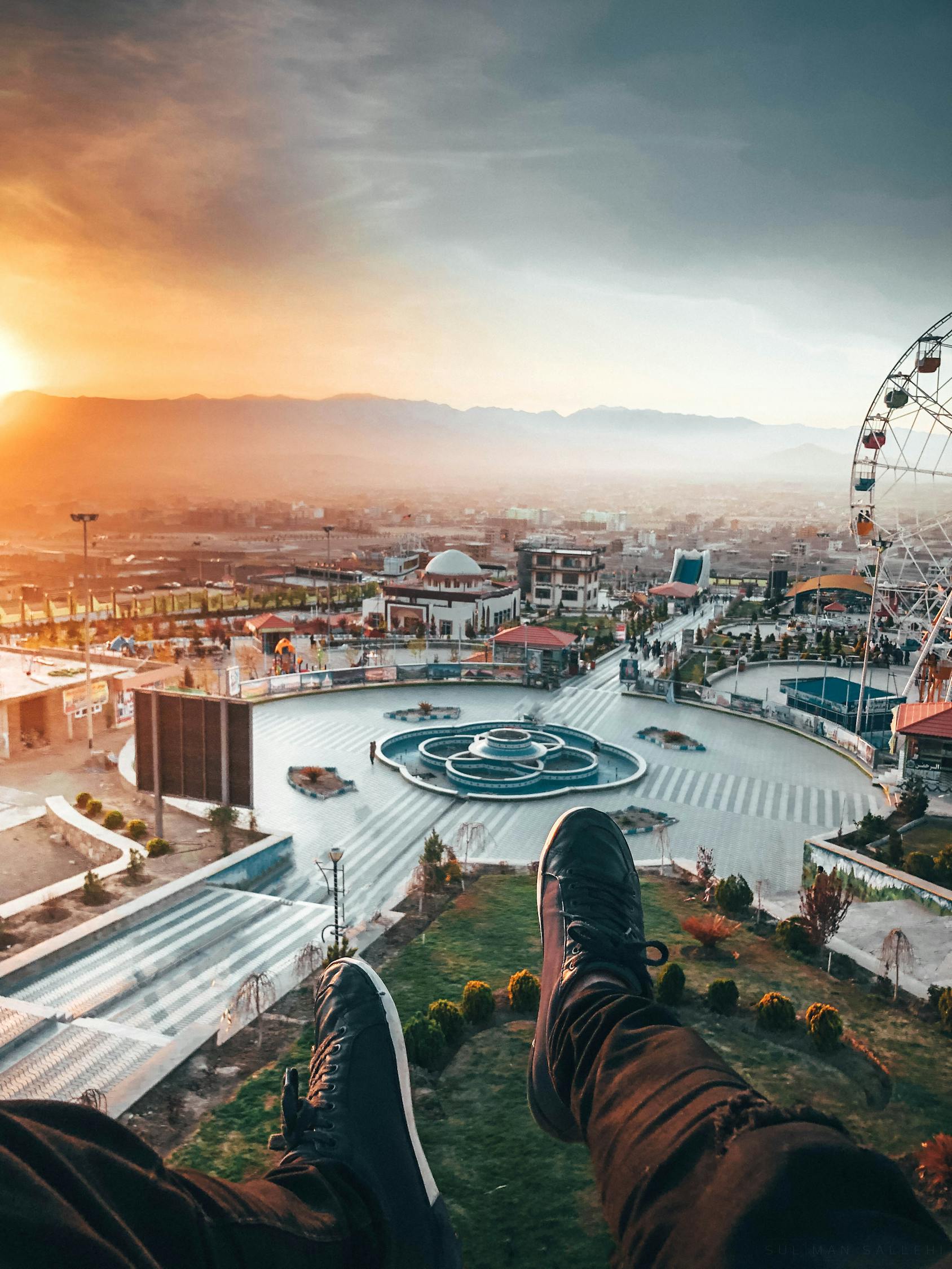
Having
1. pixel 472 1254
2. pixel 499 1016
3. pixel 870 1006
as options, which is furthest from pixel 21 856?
pixel 870 1006

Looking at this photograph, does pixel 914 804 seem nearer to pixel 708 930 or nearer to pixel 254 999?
pixel 708 930

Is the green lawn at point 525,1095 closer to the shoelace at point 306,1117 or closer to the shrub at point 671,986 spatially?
the shrub at point 671,986

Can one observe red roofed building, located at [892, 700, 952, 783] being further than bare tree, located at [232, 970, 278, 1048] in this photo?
Yes

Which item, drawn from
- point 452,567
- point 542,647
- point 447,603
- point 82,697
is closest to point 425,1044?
point 82,697

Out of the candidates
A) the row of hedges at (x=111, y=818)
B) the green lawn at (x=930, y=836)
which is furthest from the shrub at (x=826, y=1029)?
the row of hedges at (x=111, y=818)

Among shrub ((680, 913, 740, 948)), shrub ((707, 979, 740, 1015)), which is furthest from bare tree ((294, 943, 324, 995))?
shrub ((680, 913, 740, 948))

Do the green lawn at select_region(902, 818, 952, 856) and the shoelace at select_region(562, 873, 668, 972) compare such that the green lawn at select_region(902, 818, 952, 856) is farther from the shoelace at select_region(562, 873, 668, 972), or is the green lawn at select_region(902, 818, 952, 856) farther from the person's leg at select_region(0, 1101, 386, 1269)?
the person's leg at select_region(0, 1101, 386, 1269)
